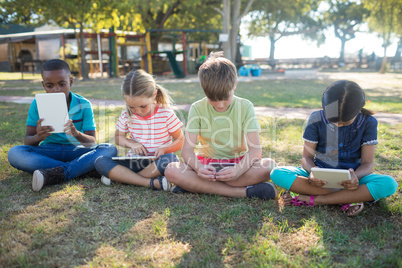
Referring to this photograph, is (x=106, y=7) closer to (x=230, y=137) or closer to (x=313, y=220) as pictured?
(x=230, y=137)

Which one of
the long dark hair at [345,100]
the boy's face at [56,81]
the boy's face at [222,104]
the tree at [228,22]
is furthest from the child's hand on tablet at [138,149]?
the tree at [228,22]

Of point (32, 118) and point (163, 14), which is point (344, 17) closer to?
point (163, 14)

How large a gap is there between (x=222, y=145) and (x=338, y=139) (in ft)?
A: 2.98

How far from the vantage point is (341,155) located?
2508mm

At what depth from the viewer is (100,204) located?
2422 millimetres

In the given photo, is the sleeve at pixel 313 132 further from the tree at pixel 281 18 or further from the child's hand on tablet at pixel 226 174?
the tree at pixel 281 18

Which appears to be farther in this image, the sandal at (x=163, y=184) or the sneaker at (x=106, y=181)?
the sneaker at (x=106, y=181)

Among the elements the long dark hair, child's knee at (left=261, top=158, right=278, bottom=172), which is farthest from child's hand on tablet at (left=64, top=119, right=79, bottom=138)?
the long dark hair

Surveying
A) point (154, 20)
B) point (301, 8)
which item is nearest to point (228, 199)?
point (154, 20)

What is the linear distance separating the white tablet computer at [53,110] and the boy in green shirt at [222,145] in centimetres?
106

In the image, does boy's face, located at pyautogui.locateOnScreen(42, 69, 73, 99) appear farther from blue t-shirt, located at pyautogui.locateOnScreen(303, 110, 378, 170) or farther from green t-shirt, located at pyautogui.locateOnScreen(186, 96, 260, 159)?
blue t-shirt, located at pyautogui.locateOnScreen(303, 110, 378, 170)

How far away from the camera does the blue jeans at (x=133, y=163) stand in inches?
111

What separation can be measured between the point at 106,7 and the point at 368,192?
14427 millimetres

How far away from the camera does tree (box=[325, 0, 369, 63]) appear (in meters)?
32.3
